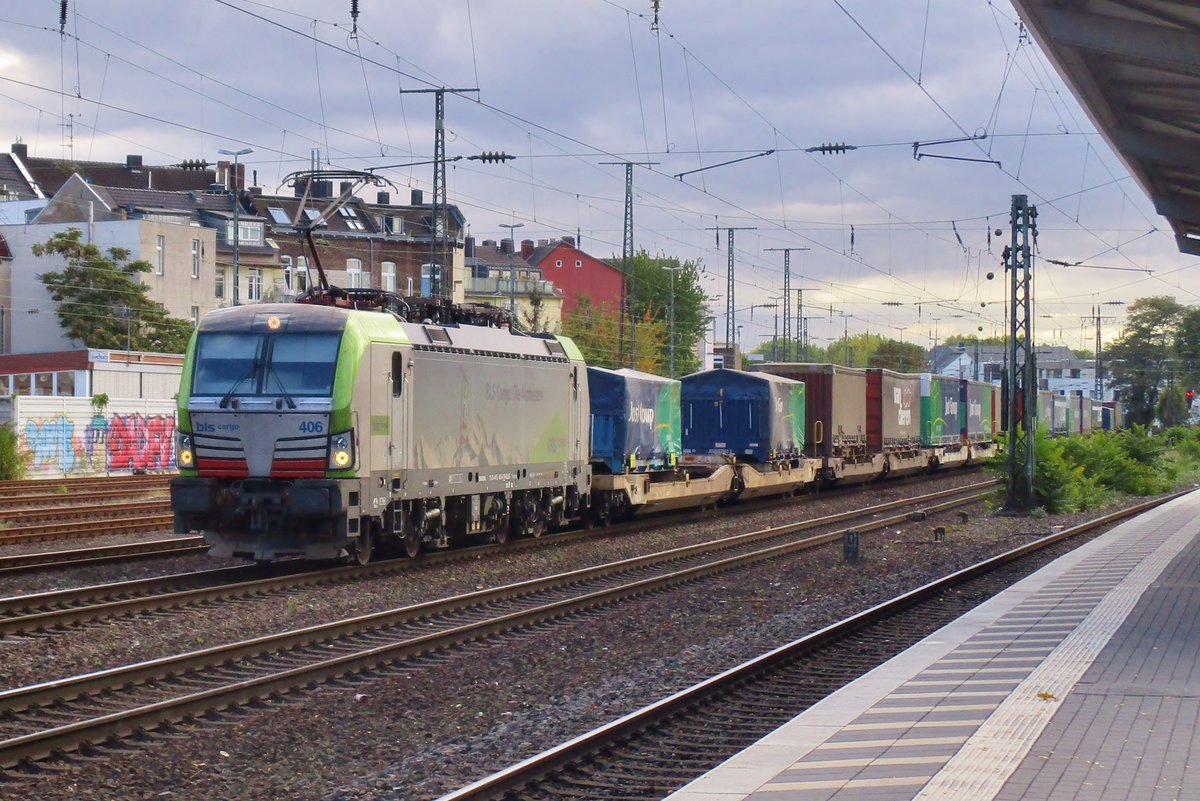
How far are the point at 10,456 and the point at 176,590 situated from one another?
69.8 feet

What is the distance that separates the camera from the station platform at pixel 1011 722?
677cm

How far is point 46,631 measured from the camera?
12.7m

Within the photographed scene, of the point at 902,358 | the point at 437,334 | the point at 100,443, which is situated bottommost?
the point at 100,443

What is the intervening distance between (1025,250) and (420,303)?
50.3ft

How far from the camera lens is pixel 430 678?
1118 centimetres

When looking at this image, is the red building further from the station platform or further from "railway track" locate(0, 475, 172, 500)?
the station platform

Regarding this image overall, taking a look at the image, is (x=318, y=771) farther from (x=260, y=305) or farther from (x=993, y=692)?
(x=260, y=305)

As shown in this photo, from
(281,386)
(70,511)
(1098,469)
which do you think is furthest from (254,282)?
(281,386)

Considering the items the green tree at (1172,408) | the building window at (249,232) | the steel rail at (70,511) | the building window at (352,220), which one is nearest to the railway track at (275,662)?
the steel rail at (70,511)

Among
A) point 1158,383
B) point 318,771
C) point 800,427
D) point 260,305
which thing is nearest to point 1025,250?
point 800,427

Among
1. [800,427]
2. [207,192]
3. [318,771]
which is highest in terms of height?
[207,192]

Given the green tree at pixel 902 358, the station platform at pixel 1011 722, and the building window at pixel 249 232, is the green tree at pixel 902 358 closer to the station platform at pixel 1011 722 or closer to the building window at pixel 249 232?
the building window at pixel 249 232

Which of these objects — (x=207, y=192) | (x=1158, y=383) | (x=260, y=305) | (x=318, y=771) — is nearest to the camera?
(x=318, y=771)

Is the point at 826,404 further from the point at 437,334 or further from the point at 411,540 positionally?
the point at 411,540
